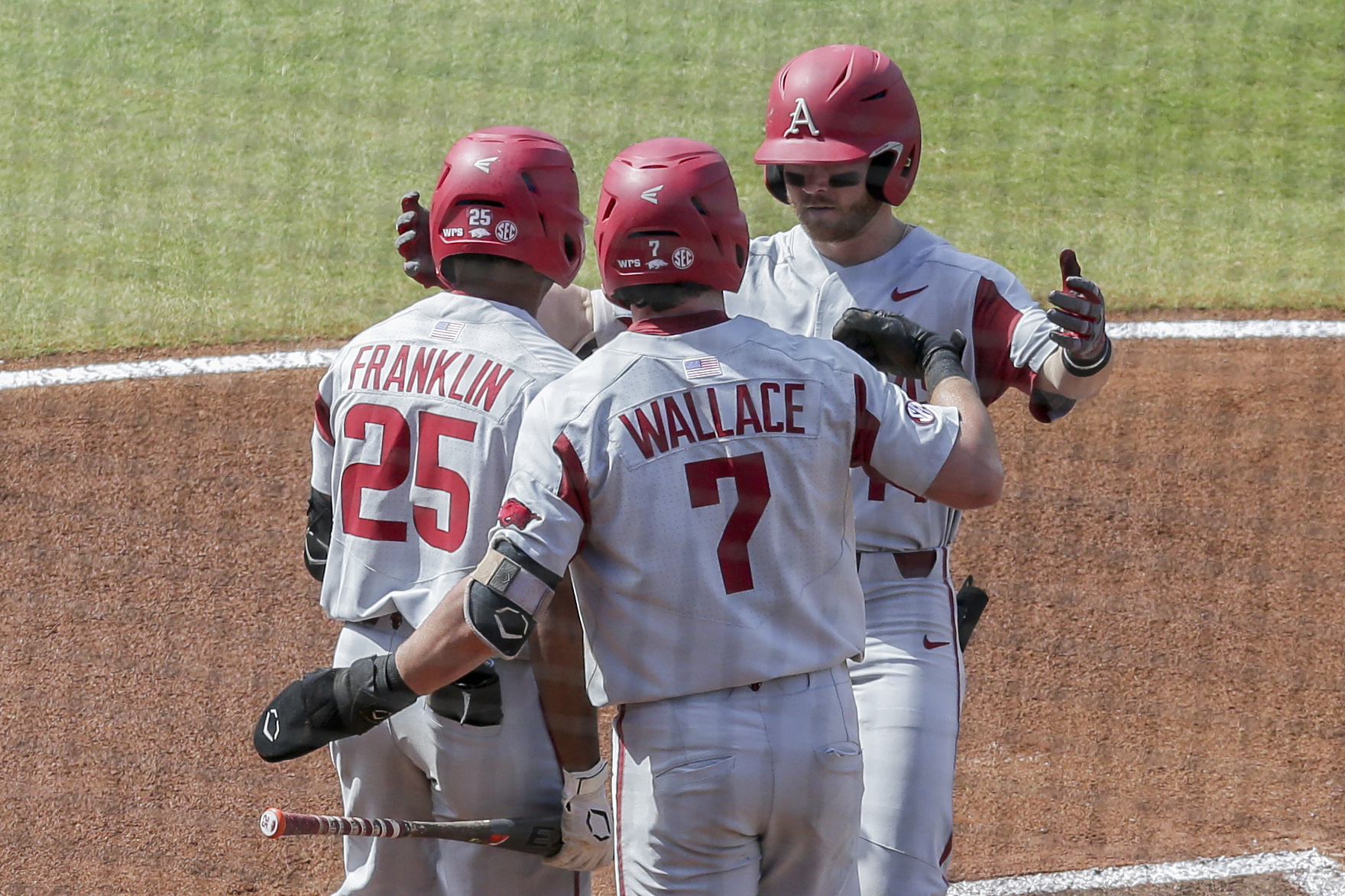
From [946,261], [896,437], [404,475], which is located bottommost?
[404,475]

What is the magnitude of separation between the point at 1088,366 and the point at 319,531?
170 centimetres

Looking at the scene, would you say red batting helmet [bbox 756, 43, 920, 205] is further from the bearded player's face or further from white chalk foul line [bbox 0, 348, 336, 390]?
white chalk foul line [bbox 0, 348, 336, 390]

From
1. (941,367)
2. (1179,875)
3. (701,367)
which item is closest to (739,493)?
(701,367)

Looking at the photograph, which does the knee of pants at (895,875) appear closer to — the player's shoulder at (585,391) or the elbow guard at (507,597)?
the elbow guard at (507,597)

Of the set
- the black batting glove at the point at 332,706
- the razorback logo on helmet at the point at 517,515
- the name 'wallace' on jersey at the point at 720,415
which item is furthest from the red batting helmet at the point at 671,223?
the black batting glove at the point at 332,706

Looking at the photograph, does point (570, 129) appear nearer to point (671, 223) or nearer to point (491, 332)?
point (491, 332)

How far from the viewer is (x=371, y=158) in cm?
909

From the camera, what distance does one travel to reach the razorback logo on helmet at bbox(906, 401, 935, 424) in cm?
264

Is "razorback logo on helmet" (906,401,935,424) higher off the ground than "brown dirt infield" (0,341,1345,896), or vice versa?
"razorback logo on helmet" (906,401,935,424)

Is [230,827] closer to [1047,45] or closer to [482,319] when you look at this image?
[482,319]

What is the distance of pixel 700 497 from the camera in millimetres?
2521

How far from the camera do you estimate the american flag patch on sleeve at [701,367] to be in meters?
2.57

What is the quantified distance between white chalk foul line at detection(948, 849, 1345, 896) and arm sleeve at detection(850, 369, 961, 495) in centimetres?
188

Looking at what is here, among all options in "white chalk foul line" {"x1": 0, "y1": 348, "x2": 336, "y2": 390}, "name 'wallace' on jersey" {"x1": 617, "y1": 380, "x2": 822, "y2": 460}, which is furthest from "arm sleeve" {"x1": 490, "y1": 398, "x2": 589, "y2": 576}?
"white chalk foul line" {"x1": 0, "y1": 348, "x2": 336, "y2": 390}
